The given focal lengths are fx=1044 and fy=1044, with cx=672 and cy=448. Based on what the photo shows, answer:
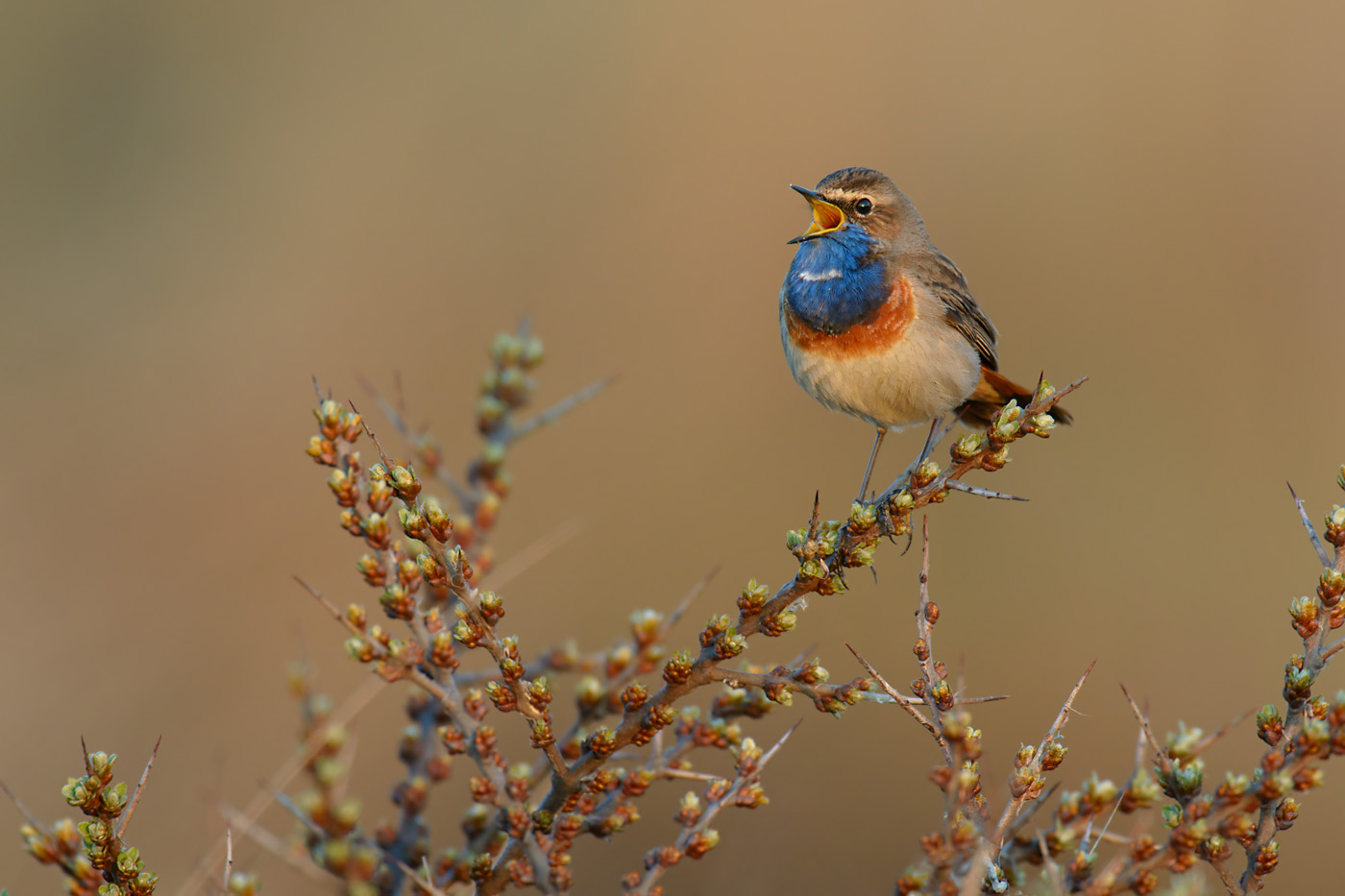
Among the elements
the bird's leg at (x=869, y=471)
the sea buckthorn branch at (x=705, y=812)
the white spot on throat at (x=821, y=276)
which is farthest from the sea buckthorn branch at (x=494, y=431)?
the white spot on throat at (x=821, y=276)

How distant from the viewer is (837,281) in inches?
190

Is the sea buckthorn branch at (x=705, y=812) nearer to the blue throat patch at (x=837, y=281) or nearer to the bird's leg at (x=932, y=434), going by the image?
the blue throat patch at (x=837, y=281)

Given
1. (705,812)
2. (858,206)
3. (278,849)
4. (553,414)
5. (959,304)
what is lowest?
(278,849)

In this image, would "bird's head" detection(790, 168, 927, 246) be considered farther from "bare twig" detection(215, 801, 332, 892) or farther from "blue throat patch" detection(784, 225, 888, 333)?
"bare twig" detection(215, 801, 332, 892)

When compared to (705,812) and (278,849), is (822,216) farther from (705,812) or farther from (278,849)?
(278,849)

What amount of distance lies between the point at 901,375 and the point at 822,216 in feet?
3.20

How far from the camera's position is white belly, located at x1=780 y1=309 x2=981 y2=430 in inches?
184

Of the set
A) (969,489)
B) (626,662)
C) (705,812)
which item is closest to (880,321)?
(969,489)

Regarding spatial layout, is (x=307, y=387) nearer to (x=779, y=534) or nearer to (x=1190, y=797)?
(x=779, y=534)

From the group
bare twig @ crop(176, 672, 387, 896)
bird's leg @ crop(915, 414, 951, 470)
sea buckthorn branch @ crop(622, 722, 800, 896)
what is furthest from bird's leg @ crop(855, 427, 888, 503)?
bare twig @ crop(176, 672, 387, 896)

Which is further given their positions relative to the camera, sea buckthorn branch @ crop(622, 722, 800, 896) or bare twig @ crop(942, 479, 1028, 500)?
bare twig @ crop(942, 479, 1028, 500)

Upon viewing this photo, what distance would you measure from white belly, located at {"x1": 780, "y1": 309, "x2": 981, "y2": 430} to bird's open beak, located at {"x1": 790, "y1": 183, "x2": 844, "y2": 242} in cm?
59

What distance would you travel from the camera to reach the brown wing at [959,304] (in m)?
4.98

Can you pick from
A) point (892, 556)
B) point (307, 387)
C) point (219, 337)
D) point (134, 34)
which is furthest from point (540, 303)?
point (134, 34)
